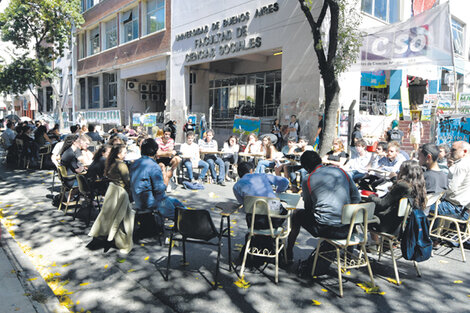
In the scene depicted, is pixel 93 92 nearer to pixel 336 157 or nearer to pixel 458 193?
pixel 336 157

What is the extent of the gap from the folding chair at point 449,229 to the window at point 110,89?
23.9m

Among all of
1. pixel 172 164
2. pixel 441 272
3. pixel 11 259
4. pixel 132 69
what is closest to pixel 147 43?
pixel 132 69

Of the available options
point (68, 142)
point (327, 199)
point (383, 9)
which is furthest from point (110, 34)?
point (327, 199)

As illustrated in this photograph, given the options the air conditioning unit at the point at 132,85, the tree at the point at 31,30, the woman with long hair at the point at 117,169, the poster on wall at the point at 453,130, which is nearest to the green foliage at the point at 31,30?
the tree at the point at 31,30

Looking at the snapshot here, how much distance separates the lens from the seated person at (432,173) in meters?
4.76

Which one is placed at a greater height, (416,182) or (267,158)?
(416,182)

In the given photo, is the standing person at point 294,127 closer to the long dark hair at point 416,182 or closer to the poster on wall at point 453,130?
the poster on wall at point 453,130

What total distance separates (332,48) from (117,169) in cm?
693

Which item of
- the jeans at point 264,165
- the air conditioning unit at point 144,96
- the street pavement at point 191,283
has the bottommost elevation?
the street pavement at point 191,283

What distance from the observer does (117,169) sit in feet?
18.3

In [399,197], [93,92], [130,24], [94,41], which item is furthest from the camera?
[93,92]

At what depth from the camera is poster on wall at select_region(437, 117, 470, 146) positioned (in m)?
10.6

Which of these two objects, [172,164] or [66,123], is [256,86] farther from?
[66,123]

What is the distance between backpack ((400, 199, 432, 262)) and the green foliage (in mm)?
22703
